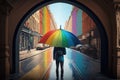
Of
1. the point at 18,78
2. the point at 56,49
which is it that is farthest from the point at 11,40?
the point at 56,49

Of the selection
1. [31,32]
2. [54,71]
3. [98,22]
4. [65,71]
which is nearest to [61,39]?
[98,22]

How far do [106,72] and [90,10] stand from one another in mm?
3617

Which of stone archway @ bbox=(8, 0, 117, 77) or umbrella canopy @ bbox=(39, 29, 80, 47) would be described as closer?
umbrella canopy @ bbox=(39, 29, 80, 47)

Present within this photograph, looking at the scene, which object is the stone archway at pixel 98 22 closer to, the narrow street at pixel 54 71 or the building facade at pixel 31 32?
the narrow street at pixel 54 71

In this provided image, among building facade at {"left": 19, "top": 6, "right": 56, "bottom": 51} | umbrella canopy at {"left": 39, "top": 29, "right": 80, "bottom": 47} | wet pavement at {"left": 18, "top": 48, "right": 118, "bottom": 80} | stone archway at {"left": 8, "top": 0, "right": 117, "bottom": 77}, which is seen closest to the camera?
umbrella canopy at {"left": 39, "top": 29, "right": 80, "bottom": 47}

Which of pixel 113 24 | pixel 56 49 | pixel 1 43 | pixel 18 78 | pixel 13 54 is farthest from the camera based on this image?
pixel 13 54

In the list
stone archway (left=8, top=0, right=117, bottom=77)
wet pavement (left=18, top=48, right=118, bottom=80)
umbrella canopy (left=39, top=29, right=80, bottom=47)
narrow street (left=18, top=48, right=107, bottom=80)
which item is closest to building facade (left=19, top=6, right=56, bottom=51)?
narrow street (left=18, top=48, right=107, bottom=80)

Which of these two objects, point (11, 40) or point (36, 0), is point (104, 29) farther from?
point (11, 40)

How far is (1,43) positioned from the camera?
12.3 meters

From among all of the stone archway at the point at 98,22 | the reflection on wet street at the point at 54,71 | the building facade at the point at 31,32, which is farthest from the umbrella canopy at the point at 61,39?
the building facade at the point at 31,32

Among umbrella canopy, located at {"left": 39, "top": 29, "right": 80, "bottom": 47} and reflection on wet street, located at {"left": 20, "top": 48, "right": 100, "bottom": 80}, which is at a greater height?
umbrella canopy, located at {"left": 39, "top": 29, "right": 80, "bottom": 47}

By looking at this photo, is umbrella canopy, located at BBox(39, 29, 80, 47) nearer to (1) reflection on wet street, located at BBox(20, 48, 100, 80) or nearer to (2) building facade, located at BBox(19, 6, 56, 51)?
(1) reflection on wet street, located at BBox(20, 48, 100, 80)

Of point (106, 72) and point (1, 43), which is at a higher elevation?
point (1, 43)

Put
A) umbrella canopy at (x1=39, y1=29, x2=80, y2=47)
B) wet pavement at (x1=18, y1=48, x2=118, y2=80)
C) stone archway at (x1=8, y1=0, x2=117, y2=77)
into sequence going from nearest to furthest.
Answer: umbrella canopy at (x1=39, y1=29, x2=80, y2=47), wet pavement at (x1=18, y1=48, x2=118, y2=80), stone archway at (x1=8, y1=0, x2=117, y2=77)
